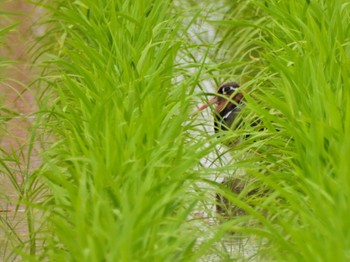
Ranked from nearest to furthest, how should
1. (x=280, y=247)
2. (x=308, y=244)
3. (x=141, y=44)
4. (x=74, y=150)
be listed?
1. (x=308, y=244)
2. (x=280, y=247)
3. (x=74, y=150)
4. (x=141, y=44)

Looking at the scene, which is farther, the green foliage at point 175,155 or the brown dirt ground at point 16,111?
the brown dirt ground at point 16,111

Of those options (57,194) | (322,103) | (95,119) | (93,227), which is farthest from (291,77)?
(93,227)

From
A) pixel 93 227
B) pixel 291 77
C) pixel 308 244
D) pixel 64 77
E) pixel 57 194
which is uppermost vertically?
pixel 64 77

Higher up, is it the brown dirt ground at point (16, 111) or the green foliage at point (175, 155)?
the brown dirt ground at point (16, 111)

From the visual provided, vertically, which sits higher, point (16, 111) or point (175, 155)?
point (16, 111)

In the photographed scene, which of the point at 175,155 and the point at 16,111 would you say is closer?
the point at 175,155

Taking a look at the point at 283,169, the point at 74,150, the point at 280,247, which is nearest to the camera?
the point at 280,247

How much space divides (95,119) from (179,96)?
66 cm

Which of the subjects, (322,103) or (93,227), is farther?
(322,103)

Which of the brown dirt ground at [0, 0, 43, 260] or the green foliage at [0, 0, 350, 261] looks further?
the brown dirt ground at [0, 0, 43, 260]

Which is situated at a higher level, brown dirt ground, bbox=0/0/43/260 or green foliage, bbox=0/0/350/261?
brown dirt ground, bbox=0/0/43/260

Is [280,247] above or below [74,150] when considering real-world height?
below

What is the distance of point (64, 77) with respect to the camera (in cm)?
546

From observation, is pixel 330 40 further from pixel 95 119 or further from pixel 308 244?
pixel 308 244
